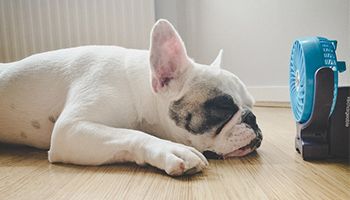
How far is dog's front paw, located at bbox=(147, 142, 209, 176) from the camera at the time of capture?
811mm

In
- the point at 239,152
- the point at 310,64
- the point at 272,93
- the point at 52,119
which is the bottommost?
the point at 272,93

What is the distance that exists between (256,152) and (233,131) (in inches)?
8.1

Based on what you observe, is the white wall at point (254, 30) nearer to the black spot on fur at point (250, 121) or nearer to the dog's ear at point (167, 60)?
the black spot on fur at point (250, 121)

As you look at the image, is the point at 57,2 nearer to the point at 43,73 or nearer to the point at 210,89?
the point at 43,73

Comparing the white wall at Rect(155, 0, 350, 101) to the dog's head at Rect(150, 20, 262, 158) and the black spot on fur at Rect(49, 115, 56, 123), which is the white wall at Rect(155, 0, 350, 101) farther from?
the black spot on fur at Rect(49, 115, 56, 123)

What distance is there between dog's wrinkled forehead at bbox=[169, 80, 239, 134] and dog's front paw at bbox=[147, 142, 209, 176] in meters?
0.14

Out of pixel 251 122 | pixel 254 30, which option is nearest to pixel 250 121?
pixel 251 122

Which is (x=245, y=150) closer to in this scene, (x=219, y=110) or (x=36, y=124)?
(x=219, y=110)

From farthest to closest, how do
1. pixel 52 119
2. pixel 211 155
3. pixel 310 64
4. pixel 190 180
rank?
pixel 52 119, pixel 211 155, pixel 310 64, pixel 190 180

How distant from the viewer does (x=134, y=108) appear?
109 cm

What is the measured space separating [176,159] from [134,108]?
1.15 feet

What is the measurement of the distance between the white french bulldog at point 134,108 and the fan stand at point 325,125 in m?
0.18

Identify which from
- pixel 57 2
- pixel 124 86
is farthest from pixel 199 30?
pixel 124 86

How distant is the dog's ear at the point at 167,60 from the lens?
96cm
